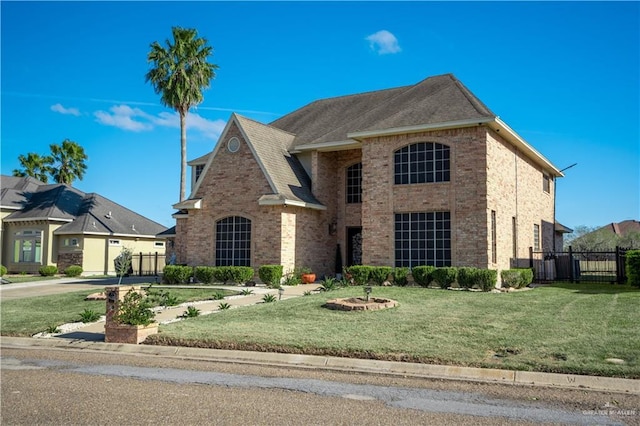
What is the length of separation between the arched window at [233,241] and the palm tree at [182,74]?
11.7 m

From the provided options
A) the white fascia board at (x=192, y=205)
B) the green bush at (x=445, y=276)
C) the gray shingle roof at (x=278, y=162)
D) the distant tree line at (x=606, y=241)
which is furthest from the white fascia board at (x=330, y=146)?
the distant tree line at (x=606, y=241)

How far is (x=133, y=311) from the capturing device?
11484mm

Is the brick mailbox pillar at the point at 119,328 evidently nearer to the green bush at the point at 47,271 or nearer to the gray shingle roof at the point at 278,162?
the gray shingle roof at the point at 278,162

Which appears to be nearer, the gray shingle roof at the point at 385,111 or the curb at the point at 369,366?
the curb at the point at 369,366

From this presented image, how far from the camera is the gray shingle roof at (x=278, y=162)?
24.1 m

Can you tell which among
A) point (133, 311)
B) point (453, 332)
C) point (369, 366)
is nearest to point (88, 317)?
point (133, 311)

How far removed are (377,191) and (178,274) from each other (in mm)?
9778

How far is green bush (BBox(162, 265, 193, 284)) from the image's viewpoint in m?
24.3

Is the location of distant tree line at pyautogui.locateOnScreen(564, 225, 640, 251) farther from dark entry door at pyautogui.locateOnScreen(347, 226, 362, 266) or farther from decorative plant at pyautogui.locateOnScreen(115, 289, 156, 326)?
decorative plant at pyautogui.locateOnScreen(115, 289, 156, 326)

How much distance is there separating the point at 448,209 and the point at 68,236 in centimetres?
2802

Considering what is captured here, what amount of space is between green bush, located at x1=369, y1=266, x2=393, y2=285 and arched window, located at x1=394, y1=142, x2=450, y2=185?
3919 millimetres

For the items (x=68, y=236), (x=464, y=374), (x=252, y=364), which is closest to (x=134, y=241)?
(x=68, y=236)

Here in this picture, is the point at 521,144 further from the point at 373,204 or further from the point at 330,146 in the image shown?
the point at 330,146

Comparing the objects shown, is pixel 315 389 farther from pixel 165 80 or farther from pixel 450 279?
pixel 165 80
